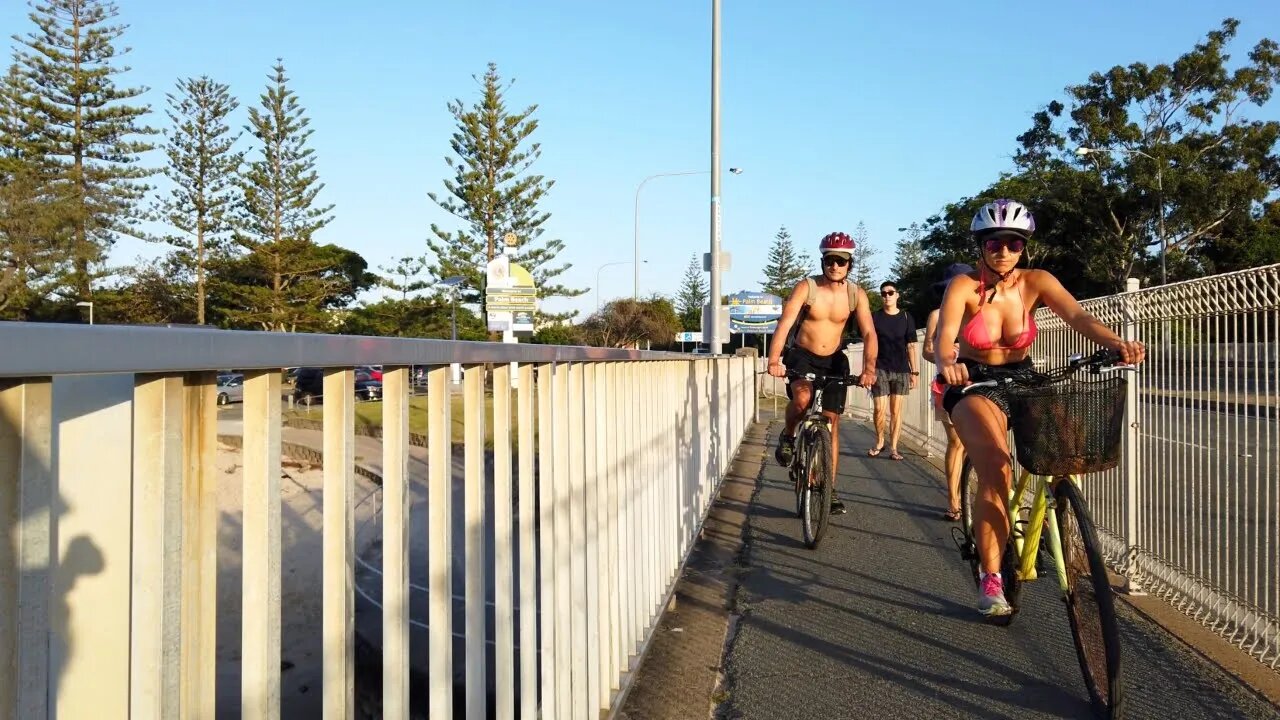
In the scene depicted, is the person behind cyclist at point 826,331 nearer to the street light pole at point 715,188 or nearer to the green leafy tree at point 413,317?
the street light pole at point 715,188

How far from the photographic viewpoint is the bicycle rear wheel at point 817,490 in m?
6.69

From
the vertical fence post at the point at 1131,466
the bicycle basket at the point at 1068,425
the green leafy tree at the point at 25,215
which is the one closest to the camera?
the bicycle basket at the point at 1068,425

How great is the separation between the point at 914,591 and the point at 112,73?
156 feet

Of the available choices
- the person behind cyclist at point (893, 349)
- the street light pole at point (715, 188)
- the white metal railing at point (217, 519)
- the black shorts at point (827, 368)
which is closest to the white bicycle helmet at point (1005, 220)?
the white metal railing at point (217, 519)

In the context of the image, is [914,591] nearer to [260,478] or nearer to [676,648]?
[676,648]

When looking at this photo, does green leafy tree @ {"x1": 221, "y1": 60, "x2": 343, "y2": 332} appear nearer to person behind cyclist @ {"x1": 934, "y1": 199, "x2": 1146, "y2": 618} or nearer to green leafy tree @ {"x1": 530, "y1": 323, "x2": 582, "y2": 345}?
green leafy tree @ {"x1": 530, "y1": 323, "x2": 582, "y2": 345}

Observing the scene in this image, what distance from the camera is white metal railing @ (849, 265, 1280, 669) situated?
4.17 m

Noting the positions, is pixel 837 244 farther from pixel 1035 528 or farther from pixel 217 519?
pixel 217 519

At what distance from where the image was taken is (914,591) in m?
5.63

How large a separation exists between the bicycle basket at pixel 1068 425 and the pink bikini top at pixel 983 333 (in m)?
0.88

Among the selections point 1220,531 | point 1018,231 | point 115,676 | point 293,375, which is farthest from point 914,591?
point 115,676

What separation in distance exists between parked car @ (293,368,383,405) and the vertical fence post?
4690mm

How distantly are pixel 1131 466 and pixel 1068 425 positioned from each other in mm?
2102

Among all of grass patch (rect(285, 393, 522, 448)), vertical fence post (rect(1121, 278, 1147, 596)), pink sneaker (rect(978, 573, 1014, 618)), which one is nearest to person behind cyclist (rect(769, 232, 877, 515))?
vertical fence post (rect(1121, 278, 1147, 596))
